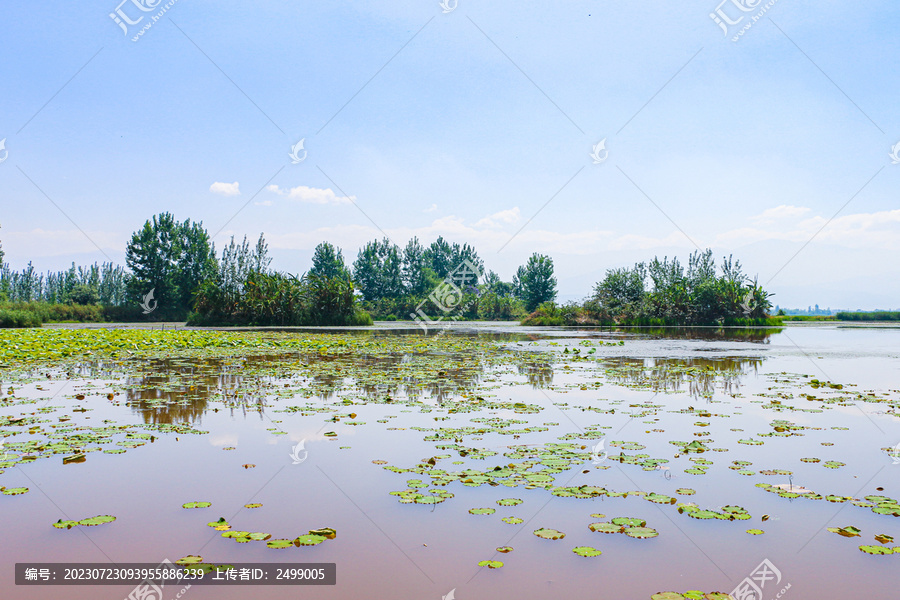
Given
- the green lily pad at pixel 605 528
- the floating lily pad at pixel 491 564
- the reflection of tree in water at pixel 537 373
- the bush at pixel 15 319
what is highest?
the bush at pixel 15 319

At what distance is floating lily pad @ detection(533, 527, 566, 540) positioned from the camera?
371 centimetres

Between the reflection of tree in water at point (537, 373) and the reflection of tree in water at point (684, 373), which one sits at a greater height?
the reflection of tree in water at point (537, 373)

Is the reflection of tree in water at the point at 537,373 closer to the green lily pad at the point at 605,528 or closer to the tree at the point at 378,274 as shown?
the green lily pad at the point at 605,528

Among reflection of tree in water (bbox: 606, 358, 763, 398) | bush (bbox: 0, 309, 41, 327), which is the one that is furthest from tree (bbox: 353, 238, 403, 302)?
reflection of tree in water (bbox: 606, 358, 763, 398)

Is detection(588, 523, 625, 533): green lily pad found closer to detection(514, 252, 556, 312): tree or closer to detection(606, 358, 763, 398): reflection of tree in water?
detection(606, 358, 763, 398): reflection of tree in water

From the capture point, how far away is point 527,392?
31.7ft

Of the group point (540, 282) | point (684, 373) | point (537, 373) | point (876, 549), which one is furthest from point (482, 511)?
point (540, 282)

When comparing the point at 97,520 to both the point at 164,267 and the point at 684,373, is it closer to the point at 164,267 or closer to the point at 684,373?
the point at 684,373

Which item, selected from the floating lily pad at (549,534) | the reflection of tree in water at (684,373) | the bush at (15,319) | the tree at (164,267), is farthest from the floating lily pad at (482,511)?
the tree at (164,267)

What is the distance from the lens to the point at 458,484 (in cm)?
477

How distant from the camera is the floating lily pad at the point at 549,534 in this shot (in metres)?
3.71

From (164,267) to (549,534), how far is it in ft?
208

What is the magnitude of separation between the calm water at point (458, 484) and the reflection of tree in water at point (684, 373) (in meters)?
0.25

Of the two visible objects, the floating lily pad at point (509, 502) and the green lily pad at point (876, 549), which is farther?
the floating lily pad at point (509, 502)
